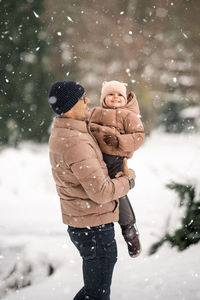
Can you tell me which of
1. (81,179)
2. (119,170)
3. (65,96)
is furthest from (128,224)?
(65,96)

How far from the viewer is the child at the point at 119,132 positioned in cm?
211

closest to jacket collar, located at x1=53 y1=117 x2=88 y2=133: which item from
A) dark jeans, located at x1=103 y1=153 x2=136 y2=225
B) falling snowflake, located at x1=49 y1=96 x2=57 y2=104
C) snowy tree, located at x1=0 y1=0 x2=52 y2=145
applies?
falling snowflake, located at x1=49 y1=96 x2=57 y2=104

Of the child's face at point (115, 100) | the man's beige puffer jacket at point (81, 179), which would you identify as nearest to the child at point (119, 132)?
the child's face at point (115, 100)

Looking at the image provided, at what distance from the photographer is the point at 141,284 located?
10.4 feet

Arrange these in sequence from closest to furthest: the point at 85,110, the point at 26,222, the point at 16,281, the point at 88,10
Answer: the point at 85,110 < the point at 16,281 < the point at 26,222 < the point at 88,10

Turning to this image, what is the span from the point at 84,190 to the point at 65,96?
543 millimetres

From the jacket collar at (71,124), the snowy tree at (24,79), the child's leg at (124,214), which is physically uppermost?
the snowy tree at (24,79)

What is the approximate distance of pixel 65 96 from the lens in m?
1.81

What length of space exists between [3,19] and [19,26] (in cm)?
45

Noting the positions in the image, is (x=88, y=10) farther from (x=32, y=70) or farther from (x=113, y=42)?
(x=32, y=70)

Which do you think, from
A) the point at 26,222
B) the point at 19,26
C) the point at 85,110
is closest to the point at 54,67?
the point at 19,26

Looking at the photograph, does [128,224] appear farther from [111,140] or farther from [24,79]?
[24,79]

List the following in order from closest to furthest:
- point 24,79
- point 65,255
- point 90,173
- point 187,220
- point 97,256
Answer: point 90,173 < point 97,256 < point 187,220 < point 65,255 < point 24,79

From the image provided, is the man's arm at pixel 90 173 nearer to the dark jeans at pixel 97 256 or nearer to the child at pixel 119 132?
the dark jeans at pixel 97 256
